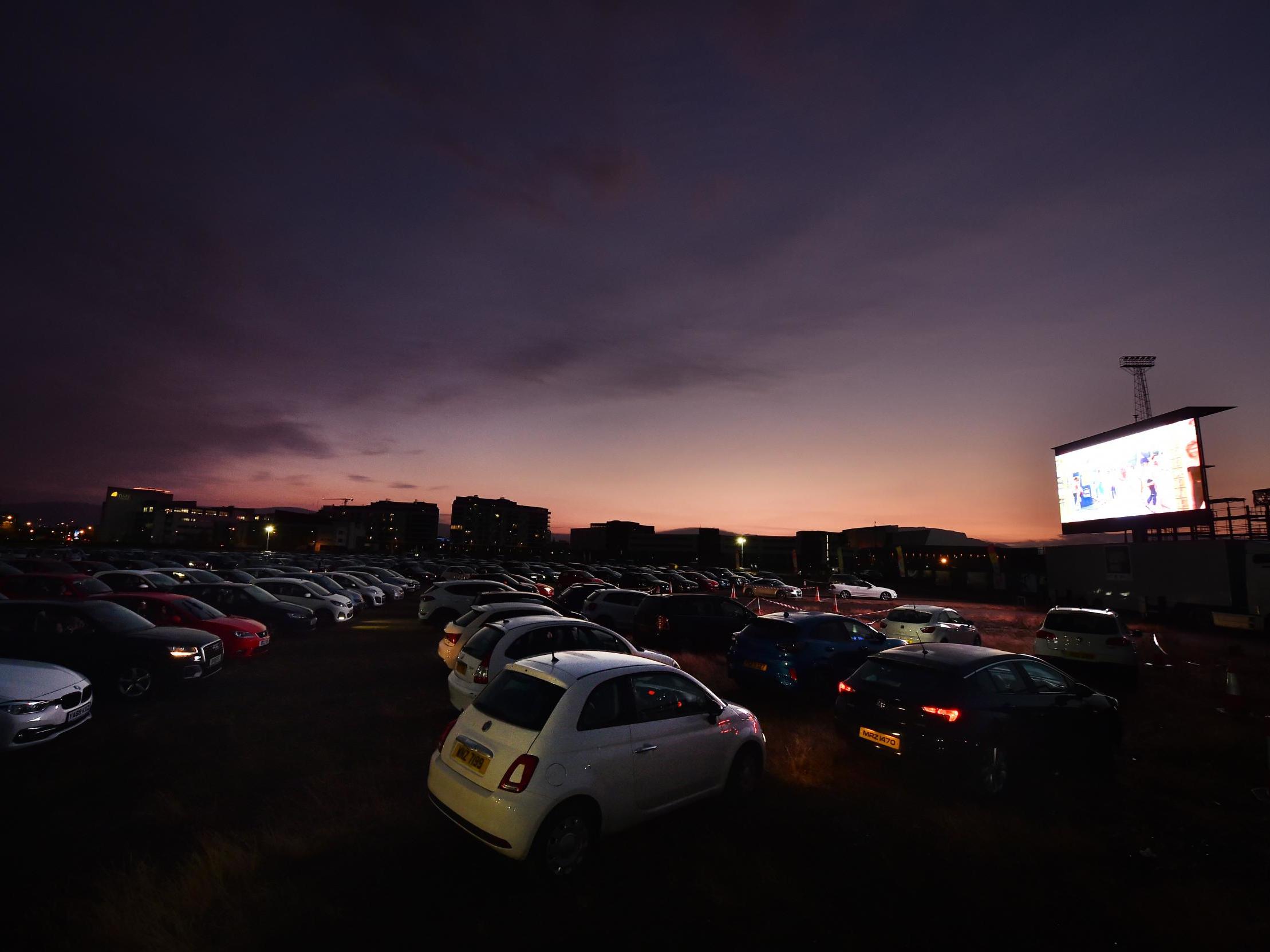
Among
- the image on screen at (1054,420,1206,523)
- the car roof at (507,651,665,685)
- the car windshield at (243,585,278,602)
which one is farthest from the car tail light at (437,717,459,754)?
the image on screen at (1054,420,1206,523)

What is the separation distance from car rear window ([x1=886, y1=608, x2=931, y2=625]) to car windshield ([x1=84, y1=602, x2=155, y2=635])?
18121mm

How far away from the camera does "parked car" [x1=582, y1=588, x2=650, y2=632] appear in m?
17.4

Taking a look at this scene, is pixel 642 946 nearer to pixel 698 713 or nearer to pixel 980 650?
pixel 698 713

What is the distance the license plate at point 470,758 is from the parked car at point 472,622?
5176mm

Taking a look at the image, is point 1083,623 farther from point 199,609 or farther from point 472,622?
point 199,609

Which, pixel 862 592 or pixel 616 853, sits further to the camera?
pixel 862 592

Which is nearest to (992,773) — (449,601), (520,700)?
(520,700)

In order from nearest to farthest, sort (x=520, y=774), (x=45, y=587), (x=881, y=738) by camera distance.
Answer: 1. (x=520, y=774)
2. (x=881, y=738)
3. (x=45, y=587)

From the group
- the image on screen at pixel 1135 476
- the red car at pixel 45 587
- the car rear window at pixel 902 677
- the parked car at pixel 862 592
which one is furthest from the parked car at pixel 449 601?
the image on screen at pixel 1135 476

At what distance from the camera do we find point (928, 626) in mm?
16828

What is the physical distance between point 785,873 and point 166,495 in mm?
231061

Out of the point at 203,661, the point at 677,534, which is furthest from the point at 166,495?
the point at 203,661

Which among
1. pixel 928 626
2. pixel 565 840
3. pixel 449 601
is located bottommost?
pixel 565 840

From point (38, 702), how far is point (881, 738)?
9.89 metres
